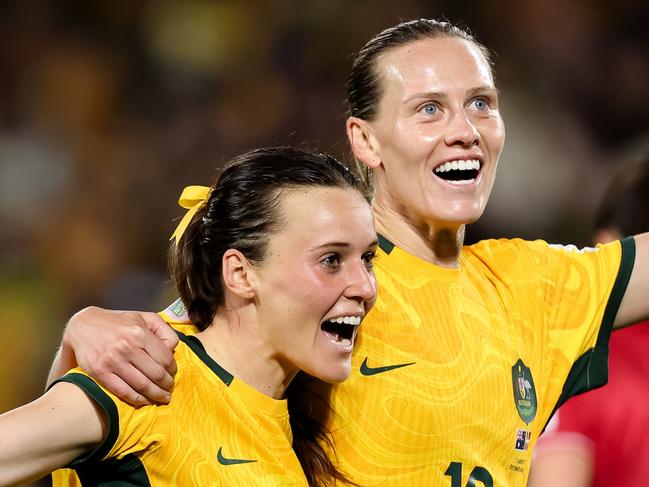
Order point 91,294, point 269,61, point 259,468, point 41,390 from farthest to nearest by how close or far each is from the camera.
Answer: point 269,61 → point 91,294 → point 41,390 → point 259,468

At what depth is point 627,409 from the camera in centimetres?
307

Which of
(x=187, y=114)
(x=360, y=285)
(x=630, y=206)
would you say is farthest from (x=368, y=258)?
(x=187, y=114)

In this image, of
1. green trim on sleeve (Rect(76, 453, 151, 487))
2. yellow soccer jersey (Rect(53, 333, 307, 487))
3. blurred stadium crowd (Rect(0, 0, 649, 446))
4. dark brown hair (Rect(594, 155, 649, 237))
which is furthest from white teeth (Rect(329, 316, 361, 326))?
blurred stadium crowd (Rect(0, 0, 649, 446))

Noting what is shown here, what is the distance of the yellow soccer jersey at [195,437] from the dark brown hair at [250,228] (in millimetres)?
94

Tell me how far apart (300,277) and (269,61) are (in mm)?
3829

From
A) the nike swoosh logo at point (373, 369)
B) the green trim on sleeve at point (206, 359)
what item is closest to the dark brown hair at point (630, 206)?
the nike swoosh logo at point (373, 369)

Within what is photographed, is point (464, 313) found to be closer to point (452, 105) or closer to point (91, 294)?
point (452, 105)

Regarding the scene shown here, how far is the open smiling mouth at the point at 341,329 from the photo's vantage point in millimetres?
2271

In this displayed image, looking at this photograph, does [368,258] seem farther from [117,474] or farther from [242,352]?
[117,474]

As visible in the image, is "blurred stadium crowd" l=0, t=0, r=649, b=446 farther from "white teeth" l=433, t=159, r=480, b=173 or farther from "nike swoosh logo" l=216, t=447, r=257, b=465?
"nike swoosh logo" l=216, t=447, r=257, b=465

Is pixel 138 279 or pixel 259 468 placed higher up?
pixel 259 468

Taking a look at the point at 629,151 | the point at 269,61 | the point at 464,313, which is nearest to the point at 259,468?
the point at 464,313

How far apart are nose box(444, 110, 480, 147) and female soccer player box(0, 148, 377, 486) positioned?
12.3 inches

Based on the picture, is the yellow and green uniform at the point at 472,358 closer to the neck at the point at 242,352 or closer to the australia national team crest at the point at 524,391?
the australia national team crest at the point at 524,391
